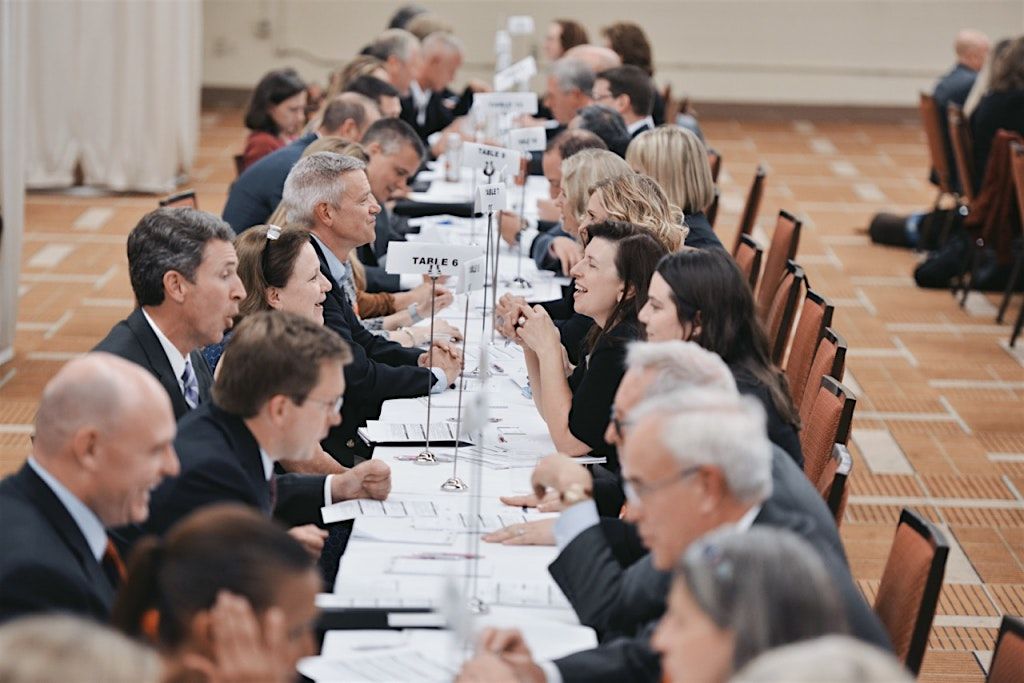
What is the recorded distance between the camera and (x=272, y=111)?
7809 mm

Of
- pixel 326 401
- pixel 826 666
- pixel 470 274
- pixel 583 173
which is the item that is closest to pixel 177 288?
pixel 470 274

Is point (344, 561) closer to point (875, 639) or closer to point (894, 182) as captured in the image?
point (875, 639)

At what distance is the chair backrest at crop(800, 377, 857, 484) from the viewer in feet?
12.3

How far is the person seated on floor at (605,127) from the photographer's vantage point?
7094 mm

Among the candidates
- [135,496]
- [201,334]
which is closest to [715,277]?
[201,334]

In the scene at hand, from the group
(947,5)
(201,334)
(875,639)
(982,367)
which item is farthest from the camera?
(947,5)

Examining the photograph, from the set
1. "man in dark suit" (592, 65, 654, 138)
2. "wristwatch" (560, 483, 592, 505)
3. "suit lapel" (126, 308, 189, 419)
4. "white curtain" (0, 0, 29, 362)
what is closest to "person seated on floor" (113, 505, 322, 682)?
"wristwatch" (560, 483, 592, 505)

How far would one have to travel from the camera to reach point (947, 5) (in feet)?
50.0

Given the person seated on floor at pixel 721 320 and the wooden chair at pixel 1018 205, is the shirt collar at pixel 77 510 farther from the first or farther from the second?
the wooden chair at pixel 1018 205

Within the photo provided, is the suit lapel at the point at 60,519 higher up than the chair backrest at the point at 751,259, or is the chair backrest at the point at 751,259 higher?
the suit lapel at the point at 60,519

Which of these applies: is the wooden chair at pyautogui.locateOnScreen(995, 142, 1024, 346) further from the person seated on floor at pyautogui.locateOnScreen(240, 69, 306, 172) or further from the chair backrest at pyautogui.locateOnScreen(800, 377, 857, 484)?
the chair backrest at pyautogui.locateOnScreen(800, 377, 857, 484)

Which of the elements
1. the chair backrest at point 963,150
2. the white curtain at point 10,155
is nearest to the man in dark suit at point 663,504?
the white curtain at point 10,155

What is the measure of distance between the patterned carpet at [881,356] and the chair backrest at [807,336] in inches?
27.3

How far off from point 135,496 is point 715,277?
5.24 feet
